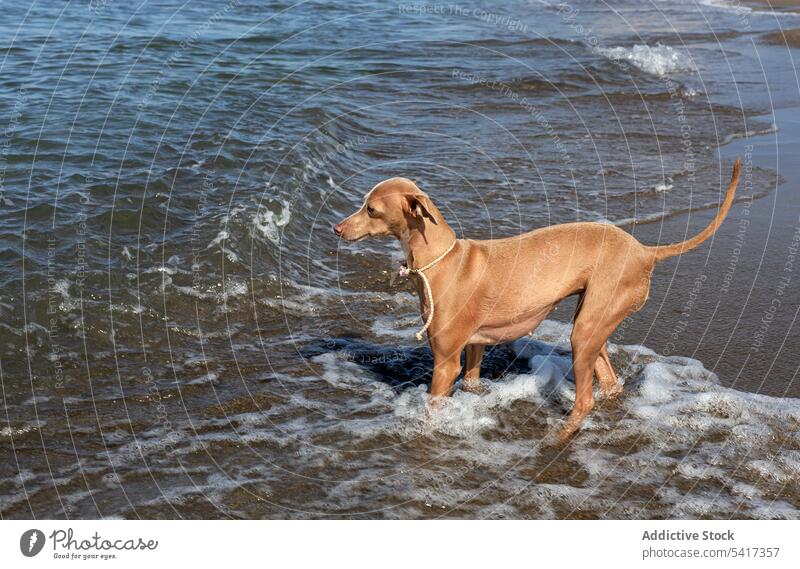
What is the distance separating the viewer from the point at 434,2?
32469 millimetres

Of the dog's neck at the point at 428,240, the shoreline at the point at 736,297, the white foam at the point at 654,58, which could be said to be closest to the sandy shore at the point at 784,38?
the white foam at the point at 654,58

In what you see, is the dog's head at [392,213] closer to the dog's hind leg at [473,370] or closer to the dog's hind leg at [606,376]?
the dog's hind leg at [473,370]

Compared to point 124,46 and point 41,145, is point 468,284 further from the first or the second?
point 124,46

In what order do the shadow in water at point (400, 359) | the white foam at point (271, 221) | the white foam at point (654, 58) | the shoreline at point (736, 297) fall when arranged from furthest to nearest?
the white foam at point (654, 58)
the white foam at point (271, 221)
the shoreline at point (736, 297)
the shadow in water at point (400, 359)

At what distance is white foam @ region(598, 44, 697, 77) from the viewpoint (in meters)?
25.6

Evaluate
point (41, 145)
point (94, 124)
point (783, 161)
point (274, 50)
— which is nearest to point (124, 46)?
point (274, 50)

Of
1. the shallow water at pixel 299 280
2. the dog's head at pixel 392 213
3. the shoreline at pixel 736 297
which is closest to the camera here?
the shallow water at pixel 299 280

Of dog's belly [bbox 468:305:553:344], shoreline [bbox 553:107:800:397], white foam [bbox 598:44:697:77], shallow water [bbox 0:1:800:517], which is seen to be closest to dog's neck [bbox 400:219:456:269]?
dog's belly [bbox 468:305:553:344]

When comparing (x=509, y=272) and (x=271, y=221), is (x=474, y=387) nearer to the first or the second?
(x=509, y=272)

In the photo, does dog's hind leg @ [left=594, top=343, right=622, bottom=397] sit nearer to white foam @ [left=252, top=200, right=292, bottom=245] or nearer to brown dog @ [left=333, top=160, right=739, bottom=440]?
brown dog @ [left=333, top=160, right=739, bottom=440]

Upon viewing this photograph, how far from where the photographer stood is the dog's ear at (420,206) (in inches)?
309

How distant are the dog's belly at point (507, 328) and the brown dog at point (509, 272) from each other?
3 centimetres
